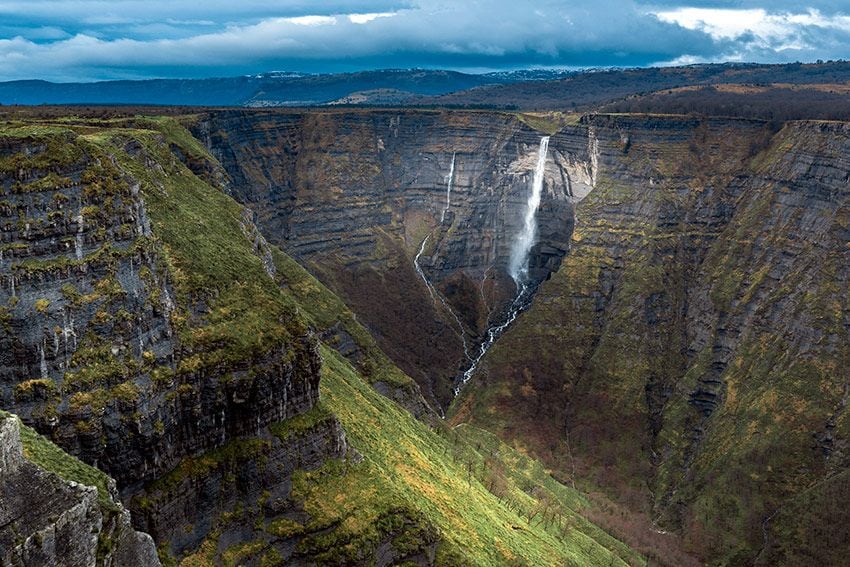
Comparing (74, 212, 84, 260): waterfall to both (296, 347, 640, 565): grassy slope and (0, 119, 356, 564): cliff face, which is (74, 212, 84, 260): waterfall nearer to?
(0, 119, 356, 564): cliff face

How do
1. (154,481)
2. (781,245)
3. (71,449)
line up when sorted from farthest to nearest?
(781,245)
(154,481)
(71,449)

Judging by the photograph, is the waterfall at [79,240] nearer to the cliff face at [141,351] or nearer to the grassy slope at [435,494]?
the cliff face at [141,351]

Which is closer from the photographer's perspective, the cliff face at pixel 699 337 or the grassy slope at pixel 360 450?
the grassy slope at pixel 360 450

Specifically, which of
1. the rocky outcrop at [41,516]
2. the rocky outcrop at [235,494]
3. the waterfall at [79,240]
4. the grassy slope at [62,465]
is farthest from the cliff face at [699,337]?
the rocky outcrop at [41,516]

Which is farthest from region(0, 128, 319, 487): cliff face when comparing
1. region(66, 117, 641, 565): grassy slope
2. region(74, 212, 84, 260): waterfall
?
region(66, 117, 641, 565): grassy slope

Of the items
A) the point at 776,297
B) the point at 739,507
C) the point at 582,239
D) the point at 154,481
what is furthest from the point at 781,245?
Result: the point at 154,481

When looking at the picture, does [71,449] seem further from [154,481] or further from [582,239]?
[582,239]
